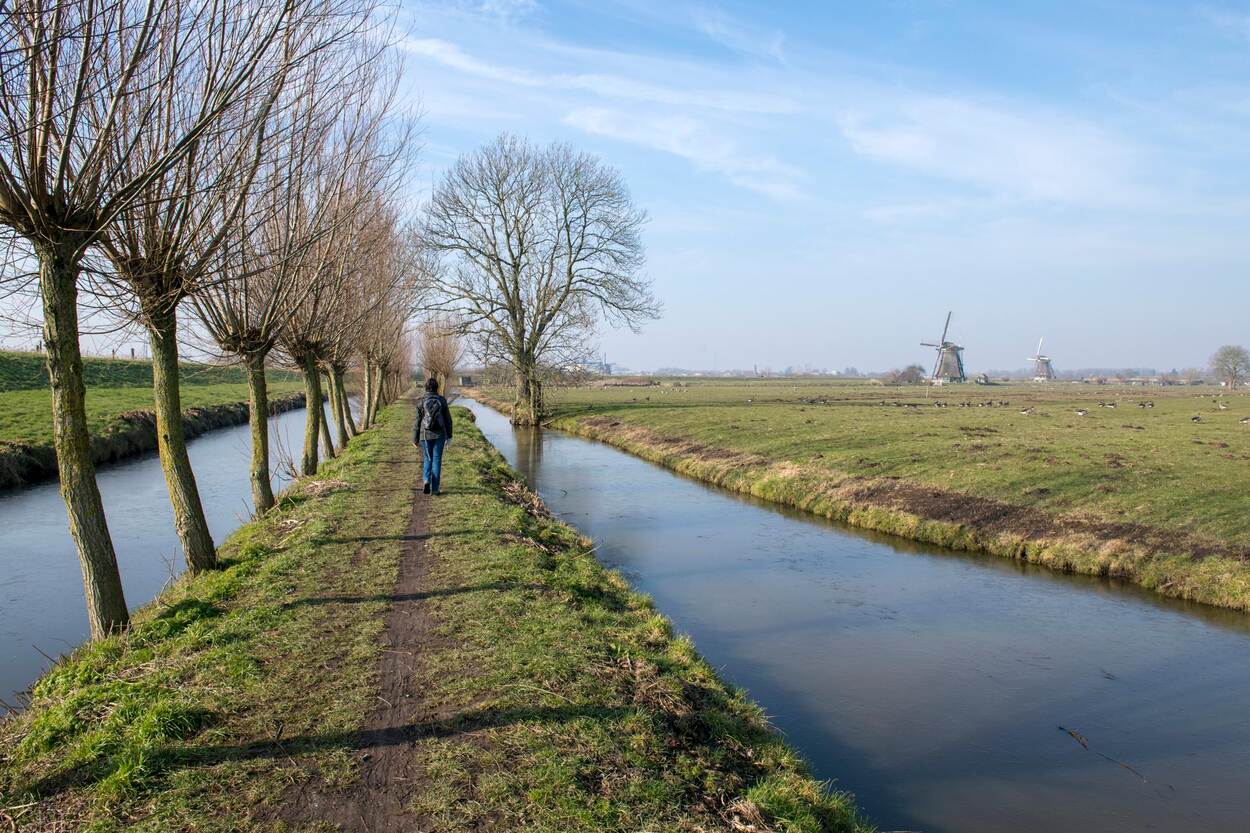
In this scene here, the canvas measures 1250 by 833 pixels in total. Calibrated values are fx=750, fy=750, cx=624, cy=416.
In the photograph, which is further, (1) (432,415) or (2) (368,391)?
(2) (368,391)

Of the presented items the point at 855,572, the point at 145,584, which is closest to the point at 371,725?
the point at 145,584

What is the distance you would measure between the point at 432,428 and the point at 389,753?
30.8ft

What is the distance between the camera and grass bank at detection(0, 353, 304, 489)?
19734 millimetres

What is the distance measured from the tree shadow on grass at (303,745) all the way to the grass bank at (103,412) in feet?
30.5

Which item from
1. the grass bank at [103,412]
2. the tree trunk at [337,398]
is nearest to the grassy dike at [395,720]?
the grass bank at [103,412]

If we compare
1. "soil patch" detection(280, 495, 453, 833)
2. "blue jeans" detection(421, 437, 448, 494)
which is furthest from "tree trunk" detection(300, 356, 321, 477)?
"soil patch" detection(280, 495, 453, 833)

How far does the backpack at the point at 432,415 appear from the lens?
13477mm

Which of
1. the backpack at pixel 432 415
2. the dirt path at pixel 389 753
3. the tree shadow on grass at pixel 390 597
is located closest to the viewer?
the dirt path at pixel 389 753

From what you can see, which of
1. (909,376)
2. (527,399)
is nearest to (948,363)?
(909,376)

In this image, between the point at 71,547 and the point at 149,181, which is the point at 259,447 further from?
the point at 149,181

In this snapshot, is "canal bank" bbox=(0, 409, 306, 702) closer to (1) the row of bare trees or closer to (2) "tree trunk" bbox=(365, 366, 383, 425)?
(1) the row of bare trees

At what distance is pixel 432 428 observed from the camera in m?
13.7

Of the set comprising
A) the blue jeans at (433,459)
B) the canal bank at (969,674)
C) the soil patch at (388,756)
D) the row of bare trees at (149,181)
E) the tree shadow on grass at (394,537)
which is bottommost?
the canal bank at (969,674)

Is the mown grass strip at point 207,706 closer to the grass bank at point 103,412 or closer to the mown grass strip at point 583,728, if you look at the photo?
the mown grass strip at point 583,728
